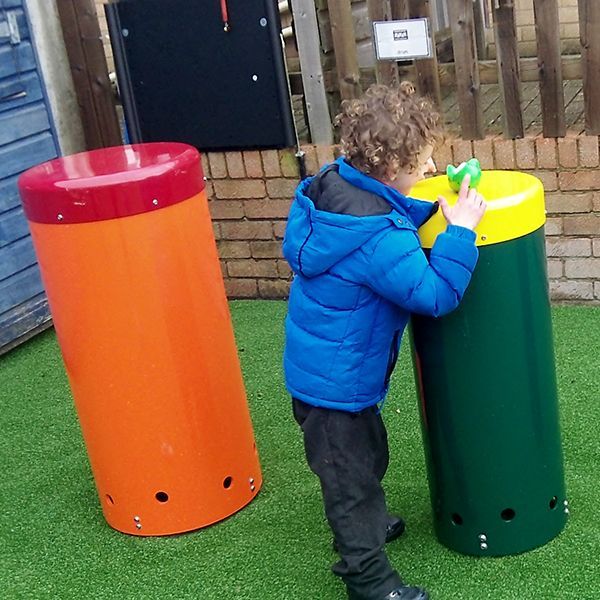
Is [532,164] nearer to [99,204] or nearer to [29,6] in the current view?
[99,204]

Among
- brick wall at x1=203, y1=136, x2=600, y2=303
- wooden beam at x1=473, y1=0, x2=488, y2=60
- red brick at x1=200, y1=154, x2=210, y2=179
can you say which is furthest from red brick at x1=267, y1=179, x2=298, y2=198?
wooden beam at x1=473, y1=0, x2=488, y2=60

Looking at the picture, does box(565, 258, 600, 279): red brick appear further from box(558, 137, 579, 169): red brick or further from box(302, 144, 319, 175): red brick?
box(302, 144, 319, 175): red brick

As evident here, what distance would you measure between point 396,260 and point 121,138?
11.3ft

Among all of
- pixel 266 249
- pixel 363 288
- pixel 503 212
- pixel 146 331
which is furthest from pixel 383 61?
pixel 363 288

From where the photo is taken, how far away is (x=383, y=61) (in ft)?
14.9

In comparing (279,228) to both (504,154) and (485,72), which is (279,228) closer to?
(504,154)

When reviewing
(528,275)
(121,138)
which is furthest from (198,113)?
(528,275)

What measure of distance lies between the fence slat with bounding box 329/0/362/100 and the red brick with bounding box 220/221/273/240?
840 millimetres

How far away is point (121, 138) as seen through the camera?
214 inches

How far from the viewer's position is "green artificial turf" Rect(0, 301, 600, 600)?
2.79 m

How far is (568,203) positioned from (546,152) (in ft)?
0.87

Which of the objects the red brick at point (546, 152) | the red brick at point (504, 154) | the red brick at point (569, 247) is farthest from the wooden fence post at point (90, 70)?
the red brick at point (569, 247)

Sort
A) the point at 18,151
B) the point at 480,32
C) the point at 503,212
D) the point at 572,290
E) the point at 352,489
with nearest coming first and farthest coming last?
the point at 503,212 → the point at 352,489 → the point at 572,290 → the point at 18,151 → the point at 480,32

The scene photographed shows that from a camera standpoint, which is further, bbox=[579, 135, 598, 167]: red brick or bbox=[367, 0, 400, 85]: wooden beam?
bbox=[367, 0, 400, 85]: wooden beam
